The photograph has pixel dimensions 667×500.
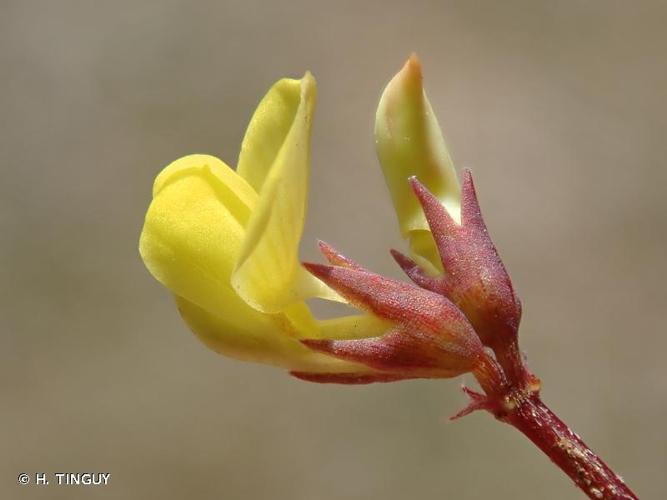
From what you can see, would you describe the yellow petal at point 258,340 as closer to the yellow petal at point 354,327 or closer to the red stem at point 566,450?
the yellow petal at point 354,327

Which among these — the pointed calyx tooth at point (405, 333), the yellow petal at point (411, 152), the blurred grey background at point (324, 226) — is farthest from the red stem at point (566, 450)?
the blurred grey background at point (324, 226)

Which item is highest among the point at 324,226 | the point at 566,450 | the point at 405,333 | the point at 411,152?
the point at 324,226

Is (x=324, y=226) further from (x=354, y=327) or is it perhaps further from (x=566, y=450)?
(x=566, y=450)

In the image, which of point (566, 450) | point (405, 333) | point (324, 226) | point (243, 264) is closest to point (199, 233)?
point (243, 264)

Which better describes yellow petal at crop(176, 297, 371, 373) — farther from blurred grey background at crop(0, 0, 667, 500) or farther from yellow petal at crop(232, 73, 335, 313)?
blurred grey background at crop(0, 0, 667, 500)

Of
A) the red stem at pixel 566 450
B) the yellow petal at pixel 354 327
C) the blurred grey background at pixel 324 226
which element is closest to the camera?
the red stem at pixel 566 450

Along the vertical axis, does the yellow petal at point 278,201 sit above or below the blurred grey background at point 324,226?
below

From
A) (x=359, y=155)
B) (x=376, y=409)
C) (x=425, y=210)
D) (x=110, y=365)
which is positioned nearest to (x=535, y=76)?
(x=359, y=155)
